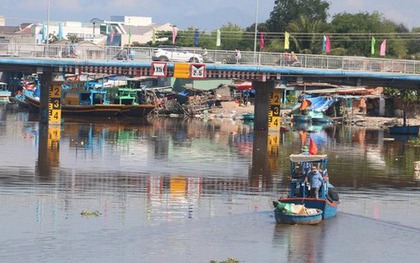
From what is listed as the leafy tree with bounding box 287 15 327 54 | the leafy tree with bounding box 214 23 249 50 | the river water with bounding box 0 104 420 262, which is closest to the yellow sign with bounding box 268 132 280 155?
the river water with bounding box 0 104 420 262

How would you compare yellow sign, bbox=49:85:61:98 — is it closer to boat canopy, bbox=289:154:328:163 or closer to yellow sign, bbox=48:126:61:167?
yellow sign, bbox=48:126:61:167

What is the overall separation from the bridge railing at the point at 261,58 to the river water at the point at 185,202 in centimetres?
909

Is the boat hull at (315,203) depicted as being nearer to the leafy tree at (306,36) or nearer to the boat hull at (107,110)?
the boat hull at (107,110)

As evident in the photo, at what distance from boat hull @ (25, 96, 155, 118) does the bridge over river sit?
17.0 metres

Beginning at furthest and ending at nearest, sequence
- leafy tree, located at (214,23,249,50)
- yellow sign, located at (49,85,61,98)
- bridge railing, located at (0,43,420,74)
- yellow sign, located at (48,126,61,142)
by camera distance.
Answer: leafy tree, located at (214,23,249,50) → yellow sign, located at (49,85,61,98) → bridge railing, located at (0,43,420,74) → yellow sign, located at (48,126,61,142)

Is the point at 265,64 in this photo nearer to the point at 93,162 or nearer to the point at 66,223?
the point at 93,162

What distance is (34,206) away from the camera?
1523 inches

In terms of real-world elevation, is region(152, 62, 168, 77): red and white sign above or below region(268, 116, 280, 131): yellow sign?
above

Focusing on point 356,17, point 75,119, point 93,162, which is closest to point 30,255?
point 93,162

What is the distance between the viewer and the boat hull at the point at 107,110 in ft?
333

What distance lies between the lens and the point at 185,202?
1619 inches

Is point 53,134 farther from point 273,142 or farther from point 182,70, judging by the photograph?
point 273,142

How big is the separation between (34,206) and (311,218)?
416 inches

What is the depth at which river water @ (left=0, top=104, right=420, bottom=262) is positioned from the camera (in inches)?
1267
